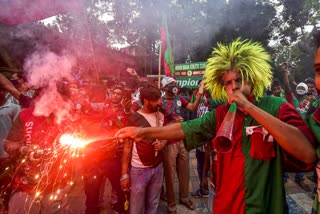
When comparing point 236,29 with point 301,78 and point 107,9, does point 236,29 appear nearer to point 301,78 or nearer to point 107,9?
point 301,78

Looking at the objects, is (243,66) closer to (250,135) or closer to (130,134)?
(250,135)

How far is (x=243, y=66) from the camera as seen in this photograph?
217 centimetres

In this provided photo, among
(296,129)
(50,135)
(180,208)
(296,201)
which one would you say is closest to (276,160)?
(296,129)

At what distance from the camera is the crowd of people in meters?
1.80

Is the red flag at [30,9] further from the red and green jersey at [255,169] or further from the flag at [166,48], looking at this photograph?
the red and green jersey at [255,169]

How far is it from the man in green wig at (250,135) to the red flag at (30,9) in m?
3.49

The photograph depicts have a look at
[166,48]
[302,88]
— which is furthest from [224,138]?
[302,88]

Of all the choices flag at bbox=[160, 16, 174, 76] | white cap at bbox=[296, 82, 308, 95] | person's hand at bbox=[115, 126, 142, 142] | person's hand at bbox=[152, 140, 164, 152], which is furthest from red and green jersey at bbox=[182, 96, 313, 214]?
white cap at bbox=[296, 82, 308, 95]

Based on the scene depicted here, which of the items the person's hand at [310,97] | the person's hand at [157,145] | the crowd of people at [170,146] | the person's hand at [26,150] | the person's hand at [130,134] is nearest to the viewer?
the crowd of people at [170,146]

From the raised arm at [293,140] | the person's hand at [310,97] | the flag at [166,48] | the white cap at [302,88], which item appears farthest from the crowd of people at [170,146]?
the white cap at [302,88]

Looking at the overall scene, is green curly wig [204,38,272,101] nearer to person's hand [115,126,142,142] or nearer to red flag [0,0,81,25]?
person's hand [115,126,142,142]

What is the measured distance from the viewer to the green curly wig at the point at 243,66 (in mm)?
2127

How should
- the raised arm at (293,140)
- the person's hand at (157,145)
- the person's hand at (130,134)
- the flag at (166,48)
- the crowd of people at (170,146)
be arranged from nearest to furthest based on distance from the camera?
the raised arm at (293,140) < the crowd of people at (170,146) < the person's hand at (130,134) < the person's hand at (157,145) < the flag at (166,48)

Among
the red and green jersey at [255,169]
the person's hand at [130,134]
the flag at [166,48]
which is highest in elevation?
the flag at [166,48]
